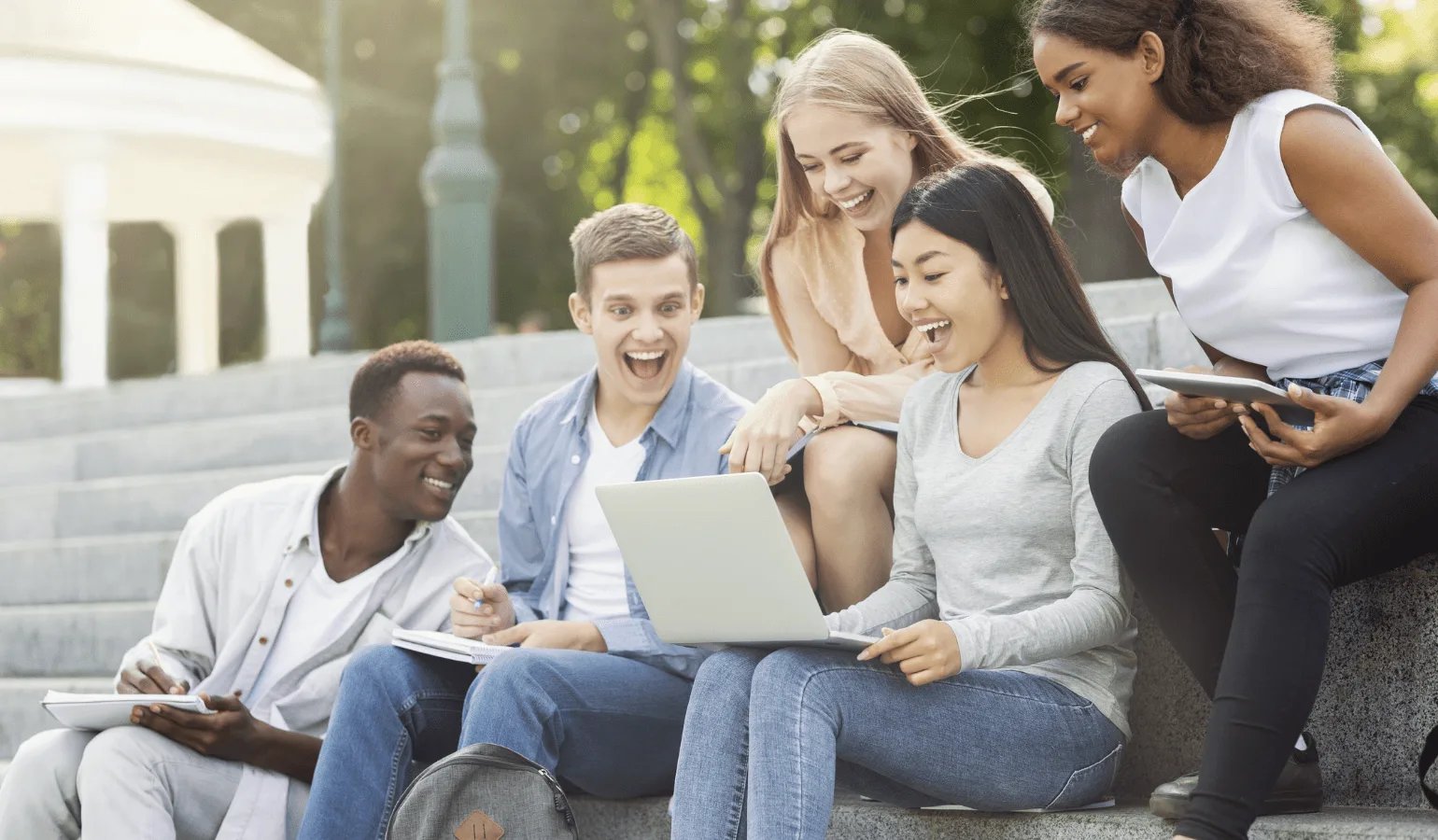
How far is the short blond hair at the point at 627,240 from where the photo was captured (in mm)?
3906

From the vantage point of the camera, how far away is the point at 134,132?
12.7 metres

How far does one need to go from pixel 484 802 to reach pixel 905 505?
101 cm

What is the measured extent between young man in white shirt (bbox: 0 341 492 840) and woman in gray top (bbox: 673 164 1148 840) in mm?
1344

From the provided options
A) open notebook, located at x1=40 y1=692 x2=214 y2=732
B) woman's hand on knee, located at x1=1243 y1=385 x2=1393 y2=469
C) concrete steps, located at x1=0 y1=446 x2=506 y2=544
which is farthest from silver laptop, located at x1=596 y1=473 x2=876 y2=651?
concrete steps, located at x1=0 y1=446 x2=506 y2=544

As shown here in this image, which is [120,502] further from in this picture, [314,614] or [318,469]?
[314,614]

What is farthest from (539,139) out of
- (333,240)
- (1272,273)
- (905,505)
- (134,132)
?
(1272,273)

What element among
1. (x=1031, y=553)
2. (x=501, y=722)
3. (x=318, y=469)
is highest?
(x=1031, y=553)

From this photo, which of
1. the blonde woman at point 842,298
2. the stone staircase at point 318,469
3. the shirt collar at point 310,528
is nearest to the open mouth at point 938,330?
the blonde woman at point 842,298

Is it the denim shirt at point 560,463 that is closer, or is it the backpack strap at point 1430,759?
the backpack strap at point 1430,759

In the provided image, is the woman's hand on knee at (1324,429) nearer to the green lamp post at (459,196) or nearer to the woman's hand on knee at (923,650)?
the woman's hand on knee at (923,650)

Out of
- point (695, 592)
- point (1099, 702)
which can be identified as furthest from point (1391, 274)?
point (695, 592)

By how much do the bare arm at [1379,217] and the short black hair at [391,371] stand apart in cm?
229

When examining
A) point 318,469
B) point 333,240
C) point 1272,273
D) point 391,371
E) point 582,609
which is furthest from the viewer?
point 333,240

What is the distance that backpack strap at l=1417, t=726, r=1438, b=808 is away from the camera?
2.72 meters
